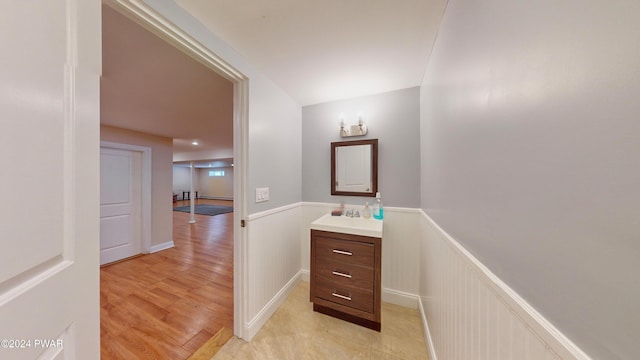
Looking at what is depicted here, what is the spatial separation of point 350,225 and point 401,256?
0.64 meters

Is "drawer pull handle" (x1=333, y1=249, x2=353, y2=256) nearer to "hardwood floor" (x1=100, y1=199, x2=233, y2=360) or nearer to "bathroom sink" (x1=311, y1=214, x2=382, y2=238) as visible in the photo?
"bathroom sink" (x1=311, y1=214, x2=382, y2=238)

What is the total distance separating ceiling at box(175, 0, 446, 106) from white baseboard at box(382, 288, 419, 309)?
78.6 inches

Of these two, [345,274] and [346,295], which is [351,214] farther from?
[346,295]

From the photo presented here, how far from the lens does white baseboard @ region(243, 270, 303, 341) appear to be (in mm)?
1475

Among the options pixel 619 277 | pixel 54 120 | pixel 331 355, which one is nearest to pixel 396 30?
pixel 619 277

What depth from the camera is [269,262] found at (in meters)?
1.74

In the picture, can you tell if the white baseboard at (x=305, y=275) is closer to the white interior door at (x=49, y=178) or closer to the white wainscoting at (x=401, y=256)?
the white wainscoting at (x=401, y=256)

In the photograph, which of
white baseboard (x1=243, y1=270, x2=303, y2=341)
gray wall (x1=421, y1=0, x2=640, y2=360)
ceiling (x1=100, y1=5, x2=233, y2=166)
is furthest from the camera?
white baseboard (x1=243, y1=270, x2=303, y2=341)

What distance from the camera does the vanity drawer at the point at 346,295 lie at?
5.04ft

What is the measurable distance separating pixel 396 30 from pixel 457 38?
0.42 m

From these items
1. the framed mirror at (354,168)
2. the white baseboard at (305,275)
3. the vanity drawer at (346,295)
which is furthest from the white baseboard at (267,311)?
the framed mirror at (354,168)

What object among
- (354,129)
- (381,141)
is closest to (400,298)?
(381,141)

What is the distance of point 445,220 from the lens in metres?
1.08

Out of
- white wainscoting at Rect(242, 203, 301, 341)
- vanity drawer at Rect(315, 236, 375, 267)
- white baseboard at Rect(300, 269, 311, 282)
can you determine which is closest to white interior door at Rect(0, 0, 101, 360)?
white wainscoting at Rect(242, 203, 301, 341)
